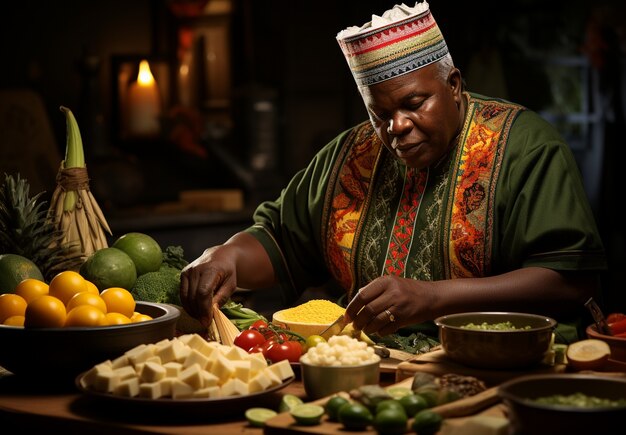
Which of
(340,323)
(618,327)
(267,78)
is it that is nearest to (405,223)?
(340,323)

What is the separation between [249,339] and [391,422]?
32.4 inches

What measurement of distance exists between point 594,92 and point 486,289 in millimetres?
5837

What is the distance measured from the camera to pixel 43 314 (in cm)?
283

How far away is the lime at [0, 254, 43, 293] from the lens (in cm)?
337

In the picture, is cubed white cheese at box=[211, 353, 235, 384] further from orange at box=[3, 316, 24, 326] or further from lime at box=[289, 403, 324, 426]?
orange at box=[3, 316, 24, 326]

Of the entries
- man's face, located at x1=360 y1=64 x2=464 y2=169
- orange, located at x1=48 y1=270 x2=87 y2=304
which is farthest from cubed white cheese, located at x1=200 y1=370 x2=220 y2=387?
man's face, located at x1=360 y1=64 x2=464 y2=169

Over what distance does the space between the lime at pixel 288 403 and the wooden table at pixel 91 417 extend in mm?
65

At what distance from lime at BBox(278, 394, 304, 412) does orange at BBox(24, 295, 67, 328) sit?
2.32 feet

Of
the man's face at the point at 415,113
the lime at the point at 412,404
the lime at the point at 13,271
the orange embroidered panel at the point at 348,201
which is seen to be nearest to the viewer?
the lime at the point at 412,404

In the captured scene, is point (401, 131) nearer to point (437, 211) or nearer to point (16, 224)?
point (437, 211)

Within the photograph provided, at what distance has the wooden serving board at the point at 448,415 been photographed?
2.31m

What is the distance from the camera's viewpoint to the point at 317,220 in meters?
4.04

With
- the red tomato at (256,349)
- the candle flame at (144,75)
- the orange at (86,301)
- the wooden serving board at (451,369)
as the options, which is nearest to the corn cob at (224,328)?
the red tomato at (256,349)

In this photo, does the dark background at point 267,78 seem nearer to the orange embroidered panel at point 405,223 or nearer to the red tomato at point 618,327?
the orange embroidered panel at point 405,223
